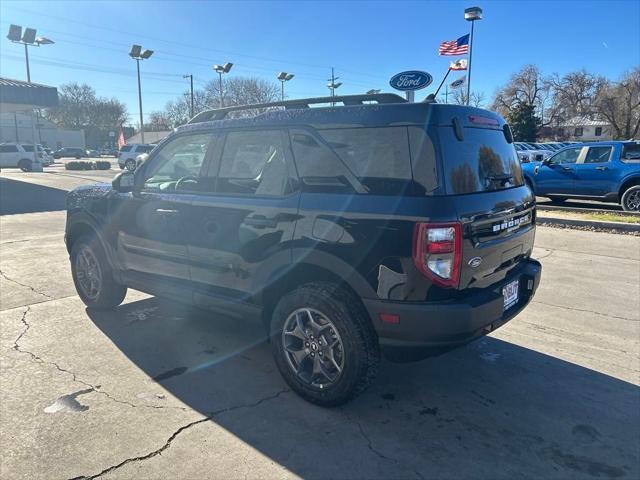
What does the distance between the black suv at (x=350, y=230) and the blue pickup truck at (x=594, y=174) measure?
9.35 meters

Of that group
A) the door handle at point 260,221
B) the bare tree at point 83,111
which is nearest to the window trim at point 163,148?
the door handle at point 260,221

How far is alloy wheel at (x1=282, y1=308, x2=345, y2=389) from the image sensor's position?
10.1 feet

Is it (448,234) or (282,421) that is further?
(282,421)

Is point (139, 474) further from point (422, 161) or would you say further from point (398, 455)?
point (422, 161)

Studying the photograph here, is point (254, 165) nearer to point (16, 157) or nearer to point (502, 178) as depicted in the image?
point (502, 178)

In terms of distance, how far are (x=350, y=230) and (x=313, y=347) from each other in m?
0.88

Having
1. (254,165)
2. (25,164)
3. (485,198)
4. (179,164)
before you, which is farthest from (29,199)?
(25,164)

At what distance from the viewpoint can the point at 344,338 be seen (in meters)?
2.96

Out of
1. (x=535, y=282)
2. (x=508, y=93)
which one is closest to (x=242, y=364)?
(x=535, y=282)

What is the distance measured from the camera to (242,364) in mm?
3895

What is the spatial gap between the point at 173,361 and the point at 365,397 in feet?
5.45

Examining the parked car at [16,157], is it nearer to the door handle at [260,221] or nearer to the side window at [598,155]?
the side window at [598,155]

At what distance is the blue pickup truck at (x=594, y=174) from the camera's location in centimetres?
1194

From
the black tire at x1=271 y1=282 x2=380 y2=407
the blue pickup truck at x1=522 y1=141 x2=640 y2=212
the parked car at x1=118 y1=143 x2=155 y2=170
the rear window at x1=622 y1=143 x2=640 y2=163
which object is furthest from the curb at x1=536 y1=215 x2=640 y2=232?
the parked car at x1=118 y1=143 x2=155 y2=170
